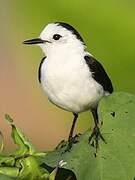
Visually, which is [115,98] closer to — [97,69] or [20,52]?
[97,69]

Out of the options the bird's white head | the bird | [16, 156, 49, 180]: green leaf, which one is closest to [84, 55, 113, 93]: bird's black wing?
the bird

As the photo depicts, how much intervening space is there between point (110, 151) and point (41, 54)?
91.9 inches

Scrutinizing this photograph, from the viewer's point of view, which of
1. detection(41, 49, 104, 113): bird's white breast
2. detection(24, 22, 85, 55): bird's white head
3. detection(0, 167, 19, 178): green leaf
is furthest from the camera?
detection(24, 22, 85, 55): bird's white head

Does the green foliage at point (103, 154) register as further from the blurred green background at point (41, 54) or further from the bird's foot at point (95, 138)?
the blurred green background at point (41, 54)

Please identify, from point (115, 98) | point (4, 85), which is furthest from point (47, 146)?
point (115, 98)

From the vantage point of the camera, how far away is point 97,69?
5.54ft

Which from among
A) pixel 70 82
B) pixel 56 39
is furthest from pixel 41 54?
pixel 70 82

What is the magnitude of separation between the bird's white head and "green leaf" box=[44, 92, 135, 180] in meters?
0.73

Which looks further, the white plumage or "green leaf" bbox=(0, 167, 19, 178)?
the white plumage

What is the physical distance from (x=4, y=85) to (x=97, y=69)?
218 cm

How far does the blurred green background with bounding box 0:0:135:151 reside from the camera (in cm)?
262

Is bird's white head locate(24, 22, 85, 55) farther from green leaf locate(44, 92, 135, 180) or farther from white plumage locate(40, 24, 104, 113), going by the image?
green leaf locate(44, 92, 135, 180)

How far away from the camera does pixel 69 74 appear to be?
1.60 m

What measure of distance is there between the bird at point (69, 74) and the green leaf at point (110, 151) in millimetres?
529
